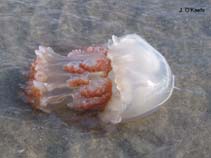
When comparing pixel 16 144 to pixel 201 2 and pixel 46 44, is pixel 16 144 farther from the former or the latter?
pixel 201 2

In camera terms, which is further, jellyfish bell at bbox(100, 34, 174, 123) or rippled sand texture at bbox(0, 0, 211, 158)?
jellyfish bell at bbox(100, 34, 174, 123)

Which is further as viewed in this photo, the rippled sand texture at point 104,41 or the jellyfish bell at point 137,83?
the jellyfish bell at point 137,83

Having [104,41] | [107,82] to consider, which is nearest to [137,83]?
[107,82]

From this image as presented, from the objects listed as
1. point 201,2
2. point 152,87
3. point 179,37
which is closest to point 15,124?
point 152,87

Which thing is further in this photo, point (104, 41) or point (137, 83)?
point (104, 41)

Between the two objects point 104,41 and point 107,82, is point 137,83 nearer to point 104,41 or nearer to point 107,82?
point 107,82
